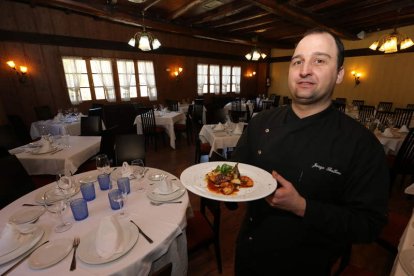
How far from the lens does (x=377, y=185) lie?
82 cm

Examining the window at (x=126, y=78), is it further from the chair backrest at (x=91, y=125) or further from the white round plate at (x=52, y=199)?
the white round plate at (x=52, y=199)

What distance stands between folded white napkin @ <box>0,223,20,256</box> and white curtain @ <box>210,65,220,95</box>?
10.2 metres

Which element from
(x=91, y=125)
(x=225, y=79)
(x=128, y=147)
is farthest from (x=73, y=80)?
(x=225, y=79)

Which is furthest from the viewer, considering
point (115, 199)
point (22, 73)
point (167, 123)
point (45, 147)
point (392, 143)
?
point (22, 73)

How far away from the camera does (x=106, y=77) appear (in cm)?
737

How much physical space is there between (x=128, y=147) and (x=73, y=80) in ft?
18.3

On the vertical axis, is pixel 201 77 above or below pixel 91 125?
above

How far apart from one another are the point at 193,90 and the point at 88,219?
29.7ft

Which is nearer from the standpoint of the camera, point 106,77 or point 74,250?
point 74,250

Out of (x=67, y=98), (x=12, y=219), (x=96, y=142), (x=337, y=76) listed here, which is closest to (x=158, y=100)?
(x=67, y=98)

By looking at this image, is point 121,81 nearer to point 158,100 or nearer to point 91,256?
point 158,100

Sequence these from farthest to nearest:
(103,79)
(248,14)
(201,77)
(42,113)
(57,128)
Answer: (201,77) → (103,79) → (248,14) → (42,113) → (57,128)

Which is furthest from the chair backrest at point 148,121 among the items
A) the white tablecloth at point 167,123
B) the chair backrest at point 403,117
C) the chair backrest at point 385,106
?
the chair backrest at point 385,106

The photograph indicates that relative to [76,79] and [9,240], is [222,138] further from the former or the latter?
[76,79]
